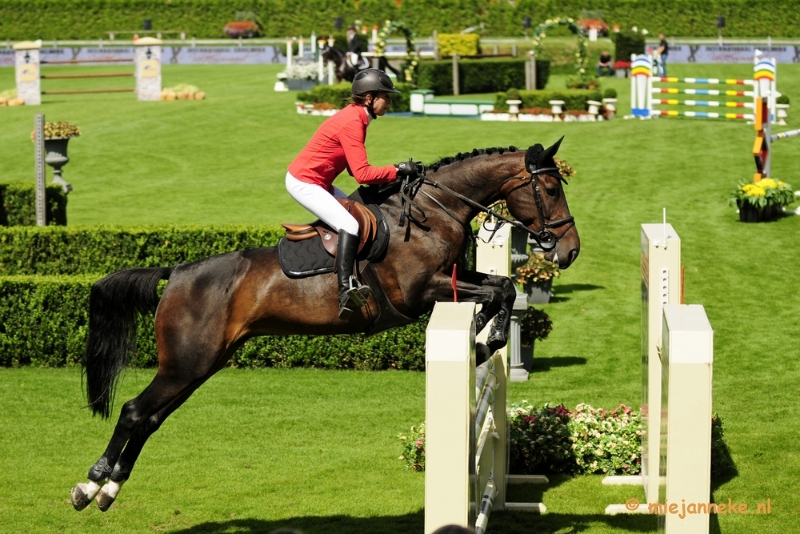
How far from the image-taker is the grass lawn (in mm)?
8078

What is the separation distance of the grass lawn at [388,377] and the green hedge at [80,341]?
0.93 feet

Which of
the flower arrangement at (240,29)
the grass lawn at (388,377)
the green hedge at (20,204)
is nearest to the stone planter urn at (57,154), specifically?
the grass lawn at (388,377)

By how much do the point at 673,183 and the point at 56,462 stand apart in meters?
15.6

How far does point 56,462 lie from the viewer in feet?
29.8

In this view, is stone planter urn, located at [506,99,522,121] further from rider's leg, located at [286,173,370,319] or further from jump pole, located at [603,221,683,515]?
rider's leg, located at [286,173,370,319]

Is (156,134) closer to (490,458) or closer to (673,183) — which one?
(673,183)

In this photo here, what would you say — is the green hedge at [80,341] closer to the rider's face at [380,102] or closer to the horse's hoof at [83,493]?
the horse's hoof at [83,493]

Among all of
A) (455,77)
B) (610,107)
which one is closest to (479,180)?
(610,107)

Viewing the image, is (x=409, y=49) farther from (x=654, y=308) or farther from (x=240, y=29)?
(x=654, y=308)

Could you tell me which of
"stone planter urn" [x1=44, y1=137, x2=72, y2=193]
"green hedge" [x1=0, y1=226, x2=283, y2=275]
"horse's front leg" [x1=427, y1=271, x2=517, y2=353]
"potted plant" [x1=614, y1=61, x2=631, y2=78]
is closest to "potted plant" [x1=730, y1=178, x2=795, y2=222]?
"green hedge" [x1=0, y1=226, x2=283, y2=275]

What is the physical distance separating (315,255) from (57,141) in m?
16.1

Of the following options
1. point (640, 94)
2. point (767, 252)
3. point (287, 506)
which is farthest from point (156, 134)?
point (287, 506)

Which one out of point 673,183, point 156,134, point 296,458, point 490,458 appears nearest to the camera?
point 490,458

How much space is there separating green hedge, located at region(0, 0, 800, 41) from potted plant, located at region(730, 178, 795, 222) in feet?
124
